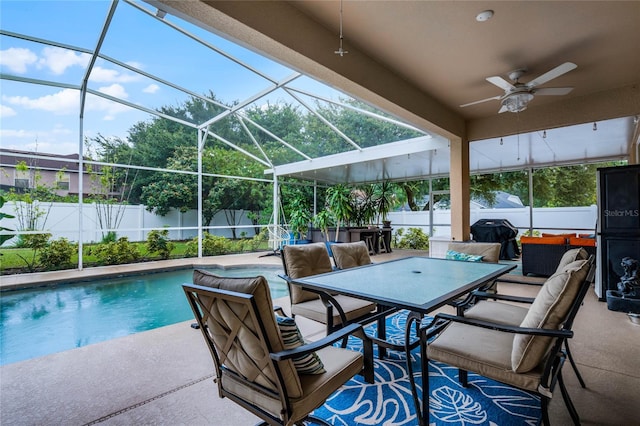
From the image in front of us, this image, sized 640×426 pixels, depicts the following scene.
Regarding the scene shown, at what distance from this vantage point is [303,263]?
3.00 m

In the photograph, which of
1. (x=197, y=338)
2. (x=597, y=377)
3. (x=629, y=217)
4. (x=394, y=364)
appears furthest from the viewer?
(x=629, y=217)

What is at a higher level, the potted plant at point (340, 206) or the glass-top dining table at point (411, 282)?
the potted plant at point (340, 206)

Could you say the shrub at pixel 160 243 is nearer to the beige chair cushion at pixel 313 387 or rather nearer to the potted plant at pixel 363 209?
the potted plant at pixel 363 209

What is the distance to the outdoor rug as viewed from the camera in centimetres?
186

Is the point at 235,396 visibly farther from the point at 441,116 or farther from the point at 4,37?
the point at 4,37

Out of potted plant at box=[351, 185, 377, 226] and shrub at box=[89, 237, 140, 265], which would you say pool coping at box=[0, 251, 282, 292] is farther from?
potted plant at box=[351, 185, 377, 226]

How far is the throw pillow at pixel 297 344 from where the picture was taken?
1.38m

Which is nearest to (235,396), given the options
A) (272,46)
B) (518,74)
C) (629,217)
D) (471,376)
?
(471,376)

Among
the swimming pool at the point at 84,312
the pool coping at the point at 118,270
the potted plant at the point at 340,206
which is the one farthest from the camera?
the potted plant at the point at 340,206

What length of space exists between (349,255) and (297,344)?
83.0 inches

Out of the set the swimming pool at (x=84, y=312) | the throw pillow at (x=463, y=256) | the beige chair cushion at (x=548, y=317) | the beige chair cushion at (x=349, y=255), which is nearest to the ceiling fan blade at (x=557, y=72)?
the throw pillow at (x=463, y=256)

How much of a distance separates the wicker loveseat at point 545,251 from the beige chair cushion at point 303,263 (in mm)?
4819

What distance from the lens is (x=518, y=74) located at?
3801 mm

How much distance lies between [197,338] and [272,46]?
289 centimetres
